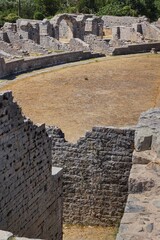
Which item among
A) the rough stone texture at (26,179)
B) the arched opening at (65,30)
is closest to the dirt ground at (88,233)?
the rough stone texture at (26,179)

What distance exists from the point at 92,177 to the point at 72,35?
3175cm

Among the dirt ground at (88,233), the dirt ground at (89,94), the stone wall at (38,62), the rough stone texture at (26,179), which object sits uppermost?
the rough stone texture at (26,179)

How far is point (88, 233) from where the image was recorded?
11.4 meters

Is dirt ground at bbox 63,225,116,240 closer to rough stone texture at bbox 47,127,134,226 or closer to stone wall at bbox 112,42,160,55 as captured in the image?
rough stone texture at bbox 47,127,134,226

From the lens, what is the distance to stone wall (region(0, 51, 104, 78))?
26.0m

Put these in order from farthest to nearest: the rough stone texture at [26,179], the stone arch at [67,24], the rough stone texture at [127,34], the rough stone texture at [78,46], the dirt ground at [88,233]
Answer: the stone arch at [67,24]
the rough stone texture at [127,34]
the rough stone texture at [78,46]
the dirt ground at [88,233]
the rough stone texture at [26,179]

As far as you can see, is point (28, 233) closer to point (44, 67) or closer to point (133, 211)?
point (133, 211)

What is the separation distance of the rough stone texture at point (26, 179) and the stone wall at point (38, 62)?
54.7 ft

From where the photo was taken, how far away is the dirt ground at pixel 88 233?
36.5 feet

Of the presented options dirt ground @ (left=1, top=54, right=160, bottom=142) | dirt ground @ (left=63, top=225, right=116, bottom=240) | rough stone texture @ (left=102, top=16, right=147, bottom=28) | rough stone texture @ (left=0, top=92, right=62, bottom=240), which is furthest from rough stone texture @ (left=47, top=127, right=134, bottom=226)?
rough stone texture @ (left=102, top=16, right=147, bottom=28)

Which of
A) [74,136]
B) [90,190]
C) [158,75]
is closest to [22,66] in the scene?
[158,75]

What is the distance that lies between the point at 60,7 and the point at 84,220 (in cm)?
4958

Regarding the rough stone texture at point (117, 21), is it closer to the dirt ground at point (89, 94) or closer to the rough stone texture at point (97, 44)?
the rough stone texture at point (97, 44)

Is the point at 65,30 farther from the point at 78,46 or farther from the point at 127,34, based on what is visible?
the point at 78,46
